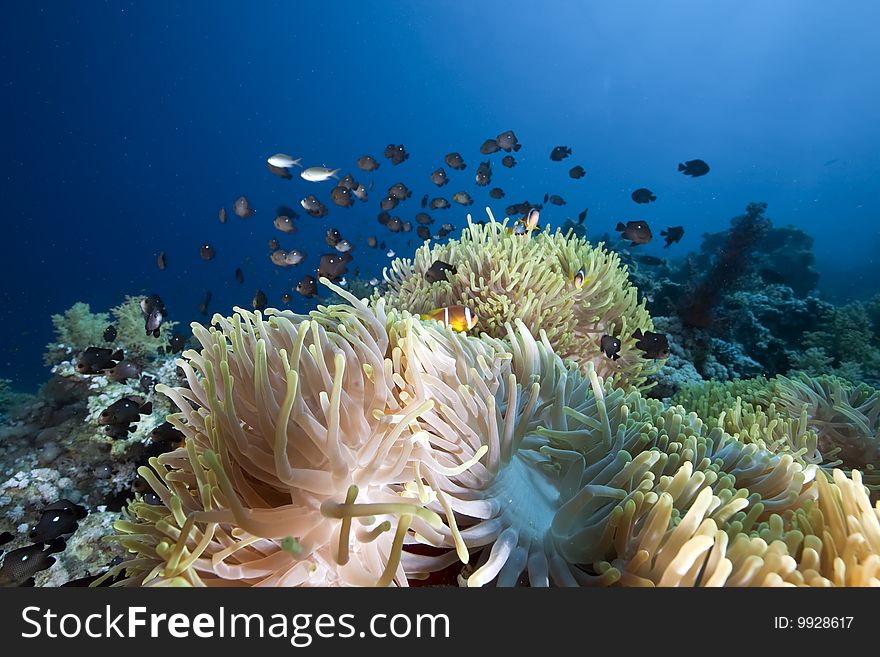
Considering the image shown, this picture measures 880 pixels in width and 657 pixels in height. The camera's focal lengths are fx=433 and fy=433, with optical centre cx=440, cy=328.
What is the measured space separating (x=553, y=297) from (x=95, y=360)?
4.30m

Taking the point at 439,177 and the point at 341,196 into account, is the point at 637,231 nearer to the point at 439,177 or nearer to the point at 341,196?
the point at 439,177

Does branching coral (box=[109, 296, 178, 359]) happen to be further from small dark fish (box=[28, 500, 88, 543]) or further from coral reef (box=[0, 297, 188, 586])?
small dark fish (box=[28, 500, 88, 543])

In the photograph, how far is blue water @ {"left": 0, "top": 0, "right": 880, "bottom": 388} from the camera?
4209cm

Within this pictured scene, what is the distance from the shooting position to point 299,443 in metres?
1.08

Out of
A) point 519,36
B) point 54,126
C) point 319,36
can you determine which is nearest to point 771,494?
point 54,126

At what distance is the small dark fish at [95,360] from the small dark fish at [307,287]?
1.94 m

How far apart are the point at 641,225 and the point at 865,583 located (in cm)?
518

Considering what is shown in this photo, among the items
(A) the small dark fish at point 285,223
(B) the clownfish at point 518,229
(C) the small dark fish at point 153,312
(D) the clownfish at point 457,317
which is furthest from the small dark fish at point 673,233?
(C) the small dark fish at point 153,312

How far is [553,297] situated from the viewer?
3369 mm

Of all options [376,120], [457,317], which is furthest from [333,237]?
[376,120]

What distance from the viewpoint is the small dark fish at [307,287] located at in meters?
5.31

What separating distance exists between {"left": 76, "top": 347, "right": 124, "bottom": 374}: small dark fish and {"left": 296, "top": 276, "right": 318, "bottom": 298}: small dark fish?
6.35 feet

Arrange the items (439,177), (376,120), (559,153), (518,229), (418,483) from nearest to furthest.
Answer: (418,483)
(518,229)
(439,177)
(559,153)
(376,120)

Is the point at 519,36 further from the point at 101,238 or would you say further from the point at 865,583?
the point at 865,583
